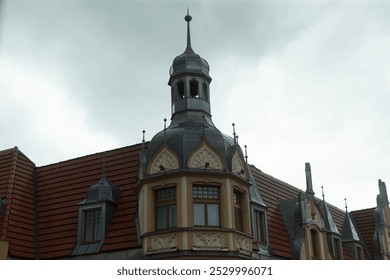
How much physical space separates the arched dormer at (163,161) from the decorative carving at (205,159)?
0.54 m

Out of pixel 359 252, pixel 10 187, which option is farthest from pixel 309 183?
pixel 10 187

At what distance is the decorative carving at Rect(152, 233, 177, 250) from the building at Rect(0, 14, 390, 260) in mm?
32

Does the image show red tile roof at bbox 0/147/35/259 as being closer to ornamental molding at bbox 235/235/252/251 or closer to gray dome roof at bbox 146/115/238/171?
gray dome roof at bbox 146/115/238/171

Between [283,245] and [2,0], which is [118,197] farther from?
[2,0]

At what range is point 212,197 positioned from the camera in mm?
18625

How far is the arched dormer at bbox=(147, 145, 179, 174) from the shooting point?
19.0 metres

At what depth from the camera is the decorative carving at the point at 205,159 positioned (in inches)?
741

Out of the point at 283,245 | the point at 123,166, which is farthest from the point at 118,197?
the point at 283,245

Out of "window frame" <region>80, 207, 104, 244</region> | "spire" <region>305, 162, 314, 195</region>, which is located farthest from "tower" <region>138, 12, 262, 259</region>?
"spire" <region>305, 162, 314, 195</region>

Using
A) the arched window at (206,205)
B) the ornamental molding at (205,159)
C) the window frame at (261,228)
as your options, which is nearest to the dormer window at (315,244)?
the window frame at (261,228)

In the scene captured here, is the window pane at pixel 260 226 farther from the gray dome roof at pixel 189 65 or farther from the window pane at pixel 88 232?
the window pane at pixel 88 232

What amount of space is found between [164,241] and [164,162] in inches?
103
